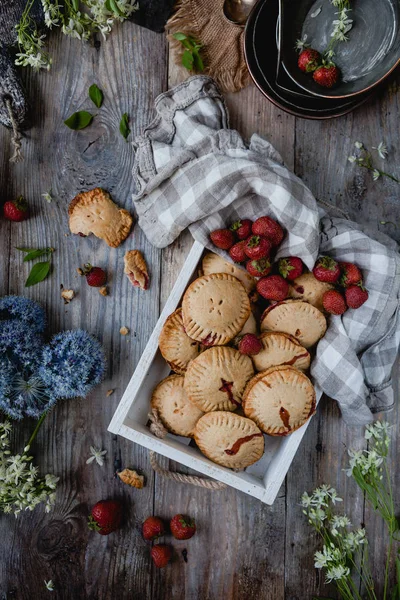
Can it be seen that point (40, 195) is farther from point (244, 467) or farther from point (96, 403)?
point (244, 467)

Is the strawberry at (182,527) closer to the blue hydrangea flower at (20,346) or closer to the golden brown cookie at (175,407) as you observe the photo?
the golden brown cookie at (175,407)

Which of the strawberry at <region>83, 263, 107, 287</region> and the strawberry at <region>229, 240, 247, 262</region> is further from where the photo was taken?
the strawberry at <region>83, 263, 107, 287</region>

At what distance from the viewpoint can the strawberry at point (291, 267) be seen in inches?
59.9

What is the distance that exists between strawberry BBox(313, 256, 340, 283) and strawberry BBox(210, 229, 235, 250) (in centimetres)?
26

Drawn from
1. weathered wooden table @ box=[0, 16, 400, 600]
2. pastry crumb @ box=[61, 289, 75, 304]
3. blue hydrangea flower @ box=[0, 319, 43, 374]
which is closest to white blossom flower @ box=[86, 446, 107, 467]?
weathered wooden table @ box=[0, 16, 400, 600]

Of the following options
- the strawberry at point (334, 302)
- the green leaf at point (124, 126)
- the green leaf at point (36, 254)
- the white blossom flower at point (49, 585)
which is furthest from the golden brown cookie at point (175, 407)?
the green leaf at point (124, 126)

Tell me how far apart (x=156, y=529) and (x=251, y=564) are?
0.36 meters

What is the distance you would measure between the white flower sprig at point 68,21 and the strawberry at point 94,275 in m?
0.65

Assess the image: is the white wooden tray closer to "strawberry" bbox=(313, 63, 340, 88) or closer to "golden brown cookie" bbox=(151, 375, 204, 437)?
"golden brown cookie" bbox=(151, 375, 204, 437)

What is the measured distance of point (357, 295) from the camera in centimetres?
149

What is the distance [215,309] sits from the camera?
1.48m

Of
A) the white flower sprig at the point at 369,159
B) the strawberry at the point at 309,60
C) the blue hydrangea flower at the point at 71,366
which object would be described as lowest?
the blue hydrangea flower at the point at 71,366

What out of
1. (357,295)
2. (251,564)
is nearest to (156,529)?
(251,564)

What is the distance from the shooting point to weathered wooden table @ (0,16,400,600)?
5.73 ft
